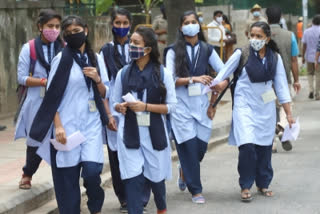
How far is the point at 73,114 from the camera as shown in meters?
6.86

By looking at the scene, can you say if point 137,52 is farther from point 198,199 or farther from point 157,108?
point 198,199

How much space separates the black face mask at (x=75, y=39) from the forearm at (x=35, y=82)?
97 centimetres

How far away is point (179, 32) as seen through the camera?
8.73m

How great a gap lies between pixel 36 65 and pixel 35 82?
8.2 inches

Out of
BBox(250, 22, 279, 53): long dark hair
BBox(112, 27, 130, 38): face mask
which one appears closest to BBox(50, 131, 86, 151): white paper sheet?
BBox(112, 27, 130, 38): face mask

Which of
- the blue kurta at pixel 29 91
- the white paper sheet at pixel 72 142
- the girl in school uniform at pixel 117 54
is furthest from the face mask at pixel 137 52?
the blue kurta at pixel 29 91

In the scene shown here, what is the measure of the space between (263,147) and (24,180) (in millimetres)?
2529

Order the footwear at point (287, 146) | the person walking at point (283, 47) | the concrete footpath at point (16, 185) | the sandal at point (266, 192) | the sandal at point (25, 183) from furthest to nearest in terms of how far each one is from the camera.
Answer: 1. the person walking at point (283, 47)
2. the footwear at point (287, 146)
3. the sandal at point (266, 192)
4. the sandal at point (25, 183)
5. the concrete footpath at point (16, 185)

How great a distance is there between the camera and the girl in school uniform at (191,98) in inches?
336

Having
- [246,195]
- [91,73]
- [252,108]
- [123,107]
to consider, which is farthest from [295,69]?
[91,73]

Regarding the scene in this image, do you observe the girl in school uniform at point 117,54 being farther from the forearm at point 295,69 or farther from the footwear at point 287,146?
the footwear at point 287,146

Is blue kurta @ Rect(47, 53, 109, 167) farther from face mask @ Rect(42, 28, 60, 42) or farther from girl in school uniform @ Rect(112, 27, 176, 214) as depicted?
face mask @ Rect(42, 28, 60, 42)

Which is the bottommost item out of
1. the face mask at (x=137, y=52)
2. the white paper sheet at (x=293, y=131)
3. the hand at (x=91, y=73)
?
the white paper sheet at (x=293, y=131)

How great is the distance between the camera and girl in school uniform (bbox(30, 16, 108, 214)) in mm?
6805
